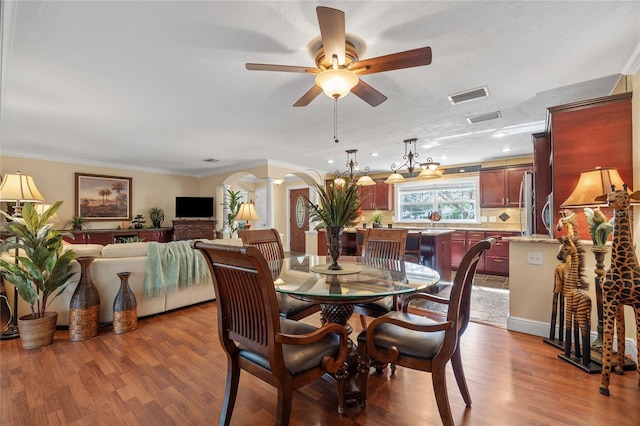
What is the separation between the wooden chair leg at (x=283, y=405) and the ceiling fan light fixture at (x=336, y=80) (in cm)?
167

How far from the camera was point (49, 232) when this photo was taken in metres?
2.56

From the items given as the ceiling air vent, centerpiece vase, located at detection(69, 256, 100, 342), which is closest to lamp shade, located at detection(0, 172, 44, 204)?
centerpiece vase, located at detection(69, 256, 100, 342)

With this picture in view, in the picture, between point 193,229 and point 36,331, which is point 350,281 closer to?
point 36,331

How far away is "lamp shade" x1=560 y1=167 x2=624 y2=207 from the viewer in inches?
79.3

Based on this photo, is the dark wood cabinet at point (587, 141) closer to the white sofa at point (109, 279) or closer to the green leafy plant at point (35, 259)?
the white sofa at point (109, 279)

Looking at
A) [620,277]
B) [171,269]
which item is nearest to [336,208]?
[620,277]

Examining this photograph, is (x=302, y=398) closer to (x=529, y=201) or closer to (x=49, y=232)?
(x=49, y=232)

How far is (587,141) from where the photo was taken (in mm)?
2477

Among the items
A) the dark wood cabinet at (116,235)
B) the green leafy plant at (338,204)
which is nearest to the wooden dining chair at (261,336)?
the green leafy plant at (338,204)

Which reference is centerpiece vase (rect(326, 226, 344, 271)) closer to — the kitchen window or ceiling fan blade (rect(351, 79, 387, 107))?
ceiling fan blade (rect(351, 79, 387, 107))

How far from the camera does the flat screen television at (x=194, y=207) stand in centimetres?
719

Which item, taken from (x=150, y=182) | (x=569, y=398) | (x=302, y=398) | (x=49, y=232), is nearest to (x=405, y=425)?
(x=302, y=398)

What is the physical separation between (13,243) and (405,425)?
11.2ft

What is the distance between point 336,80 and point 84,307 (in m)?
2.98
